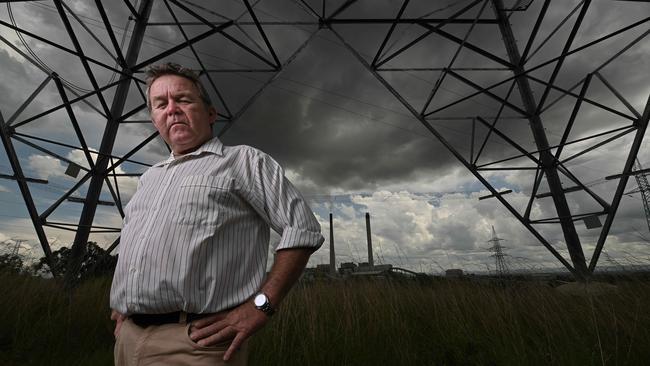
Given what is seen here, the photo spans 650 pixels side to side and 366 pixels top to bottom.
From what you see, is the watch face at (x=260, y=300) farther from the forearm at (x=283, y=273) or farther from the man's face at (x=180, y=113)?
the man's face at (x=180, y=113)

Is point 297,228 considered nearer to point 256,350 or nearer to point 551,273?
point 256,350

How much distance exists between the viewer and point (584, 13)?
208 inches

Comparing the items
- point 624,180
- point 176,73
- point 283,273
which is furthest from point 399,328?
point 624,180

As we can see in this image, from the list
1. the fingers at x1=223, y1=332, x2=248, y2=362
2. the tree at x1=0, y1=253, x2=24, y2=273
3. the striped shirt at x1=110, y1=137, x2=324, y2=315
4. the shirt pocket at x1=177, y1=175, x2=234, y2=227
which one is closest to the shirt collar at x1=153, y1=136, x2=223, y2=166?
the striped shirt at x1=110, y1=137, x2=324, y2=315

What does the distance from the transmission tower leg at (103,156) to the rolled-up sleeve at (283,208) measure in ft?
16.3

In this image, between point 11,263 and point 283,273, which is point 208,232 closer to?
point 283,273

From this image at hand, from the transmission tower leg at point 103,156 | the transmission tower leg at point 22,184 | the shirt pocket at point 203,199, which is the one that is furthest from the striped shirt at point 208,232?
the transmission tower leg at point 103,156

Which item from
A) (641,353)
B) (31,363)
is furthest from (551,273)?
(31,363)

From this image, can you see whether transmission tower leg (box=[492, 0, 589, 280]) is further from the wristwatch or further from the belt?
the belt

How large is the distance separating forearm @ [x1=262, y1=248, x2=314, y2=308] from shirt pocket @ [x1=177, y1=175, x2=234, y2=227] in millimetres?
321

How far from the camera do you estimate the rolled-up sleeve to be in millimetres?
1476

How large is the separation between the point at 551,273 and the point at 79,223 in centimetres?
749

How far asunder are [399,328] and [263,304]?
2.90 m

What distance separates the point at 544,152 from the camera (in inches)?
249
